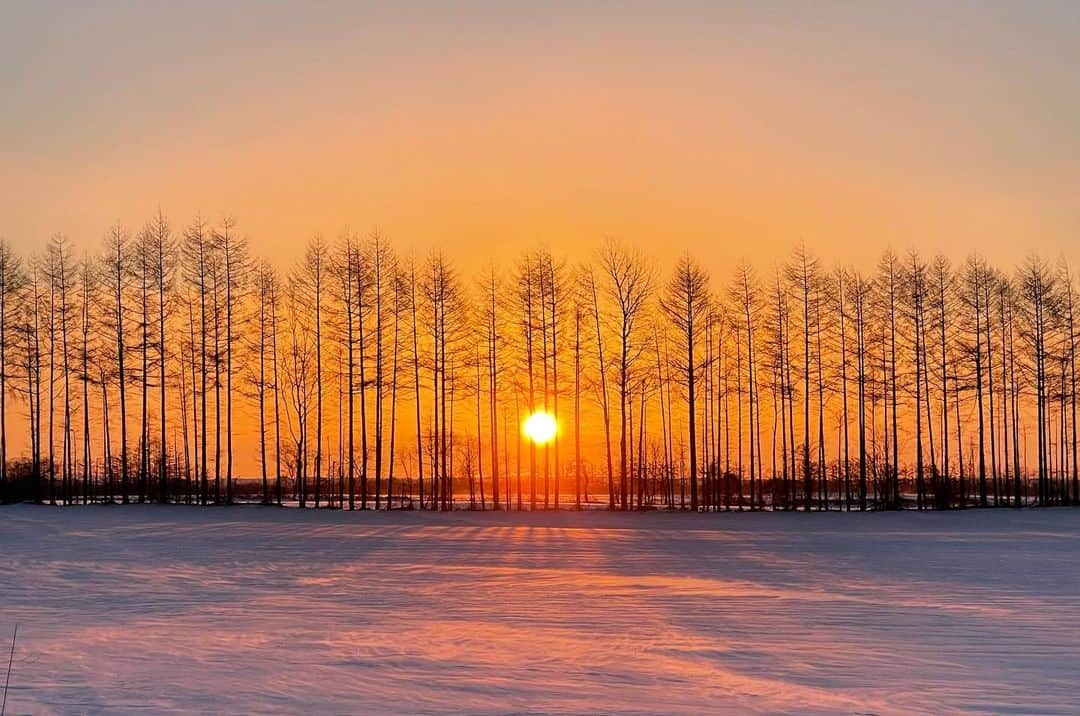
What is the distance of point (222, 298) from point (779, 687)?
34.6 metres

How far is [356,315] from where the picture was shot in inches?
1545

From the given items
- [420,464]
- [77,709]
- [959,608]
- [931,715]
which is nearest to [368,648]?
[77,709]

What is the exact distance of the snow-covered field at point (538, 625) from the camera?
26.7 ft

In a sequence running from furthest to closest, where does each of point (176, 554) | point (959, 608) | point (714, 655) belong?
point (176, 554) → point (959, 608) → point (714, 655)

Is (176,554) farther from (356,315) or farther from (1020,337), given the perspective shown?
(1020,337)

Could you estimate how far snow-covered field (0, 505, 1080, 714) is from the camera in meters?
8.15

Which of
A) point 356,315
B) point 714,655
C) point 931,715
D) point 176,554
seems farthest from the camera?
point 356,315

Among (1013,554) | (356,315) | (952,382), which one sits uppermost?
(356,315)

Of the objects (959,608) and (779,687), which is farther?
(959,608)

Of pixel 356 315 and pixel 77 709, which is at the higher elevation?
pixel 356 315

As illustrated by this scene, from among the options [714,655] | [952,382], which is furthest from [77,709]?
[952,382]

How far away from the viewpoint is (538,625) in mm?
11883

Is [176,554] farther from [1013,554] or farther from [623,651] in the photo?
[1013,554]

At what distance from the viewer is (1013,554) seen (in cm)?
2123
